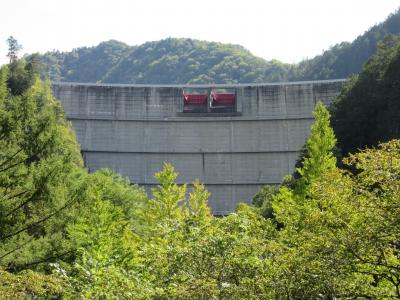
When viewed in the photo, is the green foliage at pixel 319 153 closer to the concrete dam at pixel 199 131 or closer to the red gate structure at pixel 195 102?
the concrete dam at pixel 199 131

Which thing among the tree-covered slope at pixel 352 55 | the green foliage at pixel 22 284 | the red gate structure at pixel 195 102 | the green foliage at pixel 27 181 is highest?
the tree-covered slope at pixel 352 55

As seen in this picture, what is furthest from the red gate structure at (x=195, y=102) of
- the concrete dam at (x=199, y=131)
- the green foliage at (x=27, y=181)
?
the green foliage at (x=27, y=181)

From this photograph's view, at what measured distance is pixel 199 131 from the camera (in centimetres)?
4922

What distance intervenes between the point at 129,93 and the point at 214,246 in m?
42.8

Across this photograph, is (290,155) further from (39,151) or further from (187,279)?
(187,279)

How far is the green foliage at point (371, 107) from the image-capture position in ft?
105

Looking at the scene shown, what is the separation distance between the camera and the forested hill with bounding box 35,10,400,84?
8298 cm

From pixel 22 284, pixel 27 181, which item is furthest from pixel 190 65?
pixel 22 284

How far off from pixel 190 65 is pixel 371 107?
262 feet

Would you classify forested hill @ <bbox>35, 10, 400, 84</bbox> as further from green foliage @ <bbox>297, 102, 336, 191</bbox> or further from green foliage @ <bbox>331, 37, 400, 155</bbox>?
green foliage @ <bbox>297, 102, 336, 191</bbox>

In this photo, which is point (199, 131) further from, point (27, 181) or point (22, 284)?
point (22, 284)

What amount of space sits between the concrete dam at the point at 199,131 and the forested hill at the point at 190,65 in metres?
31.0

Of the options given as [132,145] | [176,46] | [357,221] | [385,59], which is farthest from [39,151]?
[176,46]

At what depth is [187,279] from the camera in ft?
25.3
